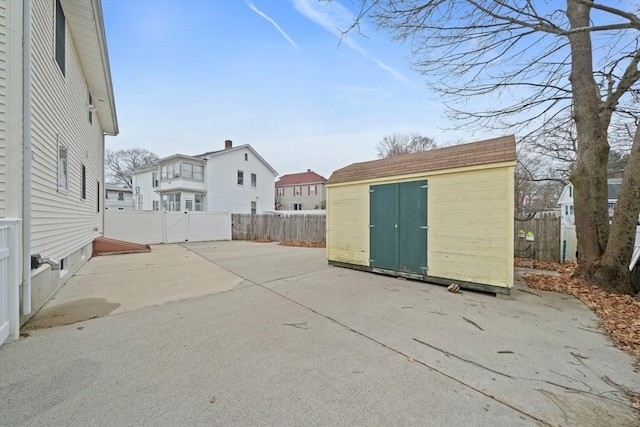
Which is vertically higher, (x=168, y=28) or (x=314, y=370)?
(x=168, y=28)

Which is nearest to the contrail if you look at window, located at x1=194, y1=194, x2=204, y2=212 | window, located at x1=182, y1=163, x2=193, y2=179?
window, located at x1=182, y1=163, x2=193, y2=179

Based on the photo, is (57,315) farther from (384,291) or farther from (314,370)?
(384,291)

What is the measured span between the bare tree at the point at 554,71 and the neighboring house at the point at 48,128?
5.05 m

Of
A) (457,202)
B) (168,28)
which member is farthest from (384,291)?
(168,28)

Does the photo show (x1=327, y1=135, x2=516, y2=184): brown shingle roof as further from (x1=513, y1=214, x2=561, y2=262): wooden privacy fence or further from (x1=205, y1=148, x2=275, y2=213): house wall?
(x1=205, y1=148, x2=275, y2=213): house wall

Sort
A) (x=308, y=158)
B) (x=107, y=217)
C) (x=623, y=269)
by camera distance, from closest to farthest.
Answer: (x=623, y=269) < (x=107, y=217) < (x=308, y=158)

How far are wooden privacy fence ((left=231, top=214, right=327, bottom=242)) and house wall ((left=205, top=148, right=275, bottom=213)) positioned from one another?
265 inches

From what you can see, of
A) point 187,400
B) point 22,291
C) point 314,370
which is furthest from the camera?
point 22,291

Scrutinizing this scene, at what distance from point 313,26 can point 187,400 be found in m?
8.57

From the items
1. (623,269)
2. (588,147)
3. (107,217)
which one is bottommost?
(623,269)

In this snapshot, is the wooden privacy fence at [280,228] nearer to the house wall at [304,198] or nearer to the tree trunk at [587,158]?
the tree trunk at [587,158]

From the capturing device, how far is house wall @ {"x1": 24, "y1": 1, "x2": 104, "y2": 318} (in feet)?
12.8

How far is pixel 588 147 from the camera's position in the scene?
547 cm

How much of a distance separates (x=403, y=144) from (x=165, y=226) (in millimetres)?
24332
